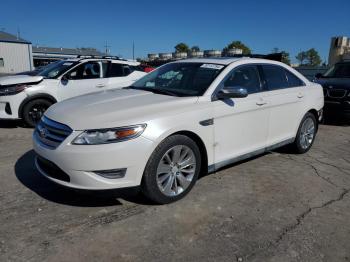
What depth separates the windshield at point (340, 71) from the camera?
9703 mm

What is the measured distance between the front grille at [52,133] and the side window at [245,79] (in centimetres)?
201

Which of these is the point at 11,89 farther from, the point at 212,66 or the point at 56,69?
the point at 212,66

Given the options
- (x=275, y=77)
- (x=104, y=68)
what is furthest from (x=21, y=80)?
(x=275, y=77)

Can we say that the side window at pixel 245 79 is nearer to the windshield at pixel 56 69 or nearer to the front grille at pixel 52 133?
the front grille at pixel 52 133

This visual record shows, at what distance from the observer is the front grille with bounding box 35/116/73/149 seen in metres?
3.35

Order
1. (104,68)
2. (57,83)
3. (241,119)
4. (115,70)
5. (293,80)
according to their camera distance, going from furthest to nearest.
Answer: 1. (115,70)
2. (104,68)
3. (57,83)
4. (293,80)
5. (241,119)

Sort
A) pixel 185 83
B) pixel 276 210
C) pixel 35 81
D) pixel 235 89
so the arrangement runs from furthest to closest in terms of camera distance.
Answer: pixel 35 81, pixel 185 83, pixel 235 89, pixel 276 210

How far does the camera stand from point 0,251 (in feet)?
9.28

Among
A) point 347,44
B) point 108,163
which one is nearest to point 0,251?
point 108,163

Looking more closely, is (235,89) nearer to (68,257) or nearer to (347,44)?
(68,257)

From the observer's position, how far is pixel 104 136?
322cm

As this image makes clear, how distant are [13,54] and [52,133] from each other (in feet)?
178

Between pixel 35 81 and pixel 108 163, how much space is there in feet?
16.5

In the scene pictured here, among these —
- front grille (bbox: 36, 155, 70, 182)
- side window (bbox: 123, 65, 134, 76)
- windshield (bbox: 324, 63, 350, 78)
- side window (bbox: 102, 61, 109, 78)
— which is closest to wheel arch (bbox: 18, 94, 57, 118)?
side window (bbox: 102, 61, 109, 78)
